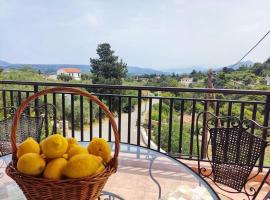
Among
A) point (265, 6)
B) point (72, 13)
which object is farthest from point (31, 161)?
point (72, 13)

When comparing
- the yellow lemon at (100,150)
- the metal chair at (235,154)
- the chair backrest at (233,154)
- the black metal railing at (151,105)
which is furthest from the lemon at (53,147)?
the black metal railing at (151,105)

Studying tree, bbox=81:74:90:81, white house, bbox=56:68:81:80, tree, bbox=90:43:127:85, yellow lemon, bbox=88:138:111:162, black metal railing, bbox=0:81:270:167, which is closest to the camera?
yellow lemon, bbox=88:138:111:162

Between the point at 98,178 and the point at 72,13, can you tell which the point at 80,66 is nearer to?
the point at 72,13

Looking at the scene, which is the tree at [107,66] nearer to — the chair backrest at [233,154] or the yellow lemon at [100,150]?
the chair backrest at [233,154]

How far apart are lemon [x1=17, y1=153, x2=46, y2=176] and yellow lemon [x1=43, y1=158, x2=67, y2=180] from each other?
2cm

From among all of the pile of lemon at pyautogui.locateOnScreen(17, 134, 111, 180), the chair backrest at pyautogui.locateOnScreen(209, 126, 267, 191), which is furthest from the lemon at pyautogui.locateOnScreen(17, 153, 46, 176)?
the chair backrest at pyautogui.locateOnScreen(209, 126, 267, 191)

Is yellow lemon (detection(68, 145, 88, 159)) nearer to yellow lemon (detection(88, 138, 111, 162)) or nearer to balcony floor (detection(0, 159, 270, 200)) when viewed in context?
yellow lemon (detection(88, 138, 111, 162))

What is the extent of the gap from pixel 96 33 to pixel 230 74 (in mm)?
16652

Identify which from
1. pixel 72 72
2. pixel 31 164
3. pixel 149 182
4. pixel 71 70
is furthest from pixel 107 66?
pixel 31 164

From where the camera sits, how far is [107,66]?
69.4 feet

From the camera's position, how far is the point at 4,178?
151cm

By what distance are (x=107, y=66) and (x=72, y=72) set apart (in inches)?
214

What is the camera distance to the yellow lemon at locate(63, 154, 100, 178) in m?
0.82

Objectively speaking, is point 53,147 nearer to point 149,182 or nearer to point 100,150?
point 100,150
